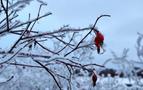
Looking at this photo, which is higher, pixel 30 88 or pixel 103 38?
pixel 103 38

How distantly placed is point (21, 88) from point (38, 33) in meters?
4.98

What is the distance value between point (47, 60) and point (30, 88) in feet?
18.5

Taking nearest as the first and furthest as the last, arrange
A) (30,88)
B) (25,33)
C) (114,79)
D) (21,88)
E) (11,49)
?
(11,49) < (25,33) < (21,88) < (30,88) < (114,79)

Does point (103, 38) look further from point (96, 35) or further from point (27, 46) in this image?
point (27, 46)

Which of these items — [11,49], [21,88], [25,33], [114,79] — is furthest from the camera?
[114,79]

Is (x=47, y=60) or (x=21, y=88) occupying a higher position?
(x=47, y=60)

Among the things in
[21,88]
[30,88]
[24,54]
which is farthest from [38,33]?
[30,88]

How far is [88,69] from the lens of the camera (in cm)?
251

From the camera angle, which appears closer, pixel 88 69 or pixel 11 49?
pixel 11 49

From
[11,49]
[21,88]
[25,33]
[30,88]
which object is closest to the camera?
[11,49]

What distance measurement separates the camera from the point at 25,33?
98.7 inches

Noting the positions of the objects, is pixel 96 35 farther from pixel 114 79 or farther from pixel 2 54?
pixel 114 79

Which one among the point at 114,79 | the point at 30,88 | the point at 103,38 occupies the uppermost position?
the point at 103,38

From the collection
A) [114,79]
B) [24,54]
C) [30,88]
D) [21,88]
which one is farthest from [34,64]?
[114,79]
